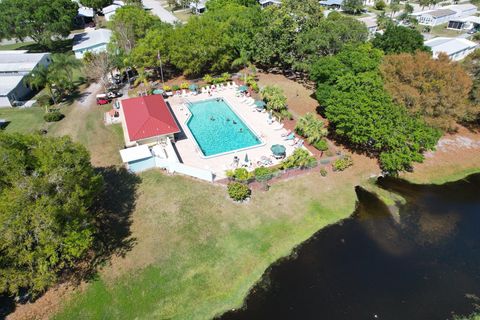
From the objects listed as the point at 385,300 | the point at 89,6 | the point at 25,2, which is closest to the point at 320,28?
the point at 385,300

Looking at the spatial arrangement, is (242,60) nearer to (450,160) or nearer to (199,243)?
(450,160)

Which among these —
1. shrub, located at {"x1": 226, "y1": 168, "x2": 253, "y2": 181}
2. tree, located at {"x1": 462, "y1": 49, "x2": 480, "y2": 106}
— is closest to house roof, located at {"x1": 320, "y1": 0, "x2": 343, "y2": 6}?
tree, located at {"x1": 462, "y1": 49, "x2": 480, "y2": 106}

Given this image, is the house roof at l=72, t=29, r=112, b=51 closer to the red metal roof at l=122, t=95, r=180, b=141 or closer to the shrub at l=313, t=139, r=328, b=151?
the red metal roof at l=122, t=95, r=180, b=141

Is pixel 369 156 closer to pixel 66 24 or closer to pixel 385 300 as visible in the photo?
pixel 385 300

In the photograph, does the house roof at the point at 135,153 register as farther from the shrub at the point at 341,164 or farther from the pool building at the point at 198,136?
the shrub at the point at 341,164

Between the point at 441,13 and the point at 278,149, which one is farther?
the point at 441,13

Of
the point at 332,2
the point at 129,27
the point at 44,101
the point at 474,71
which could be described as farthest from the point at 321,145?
the point at 332,2
